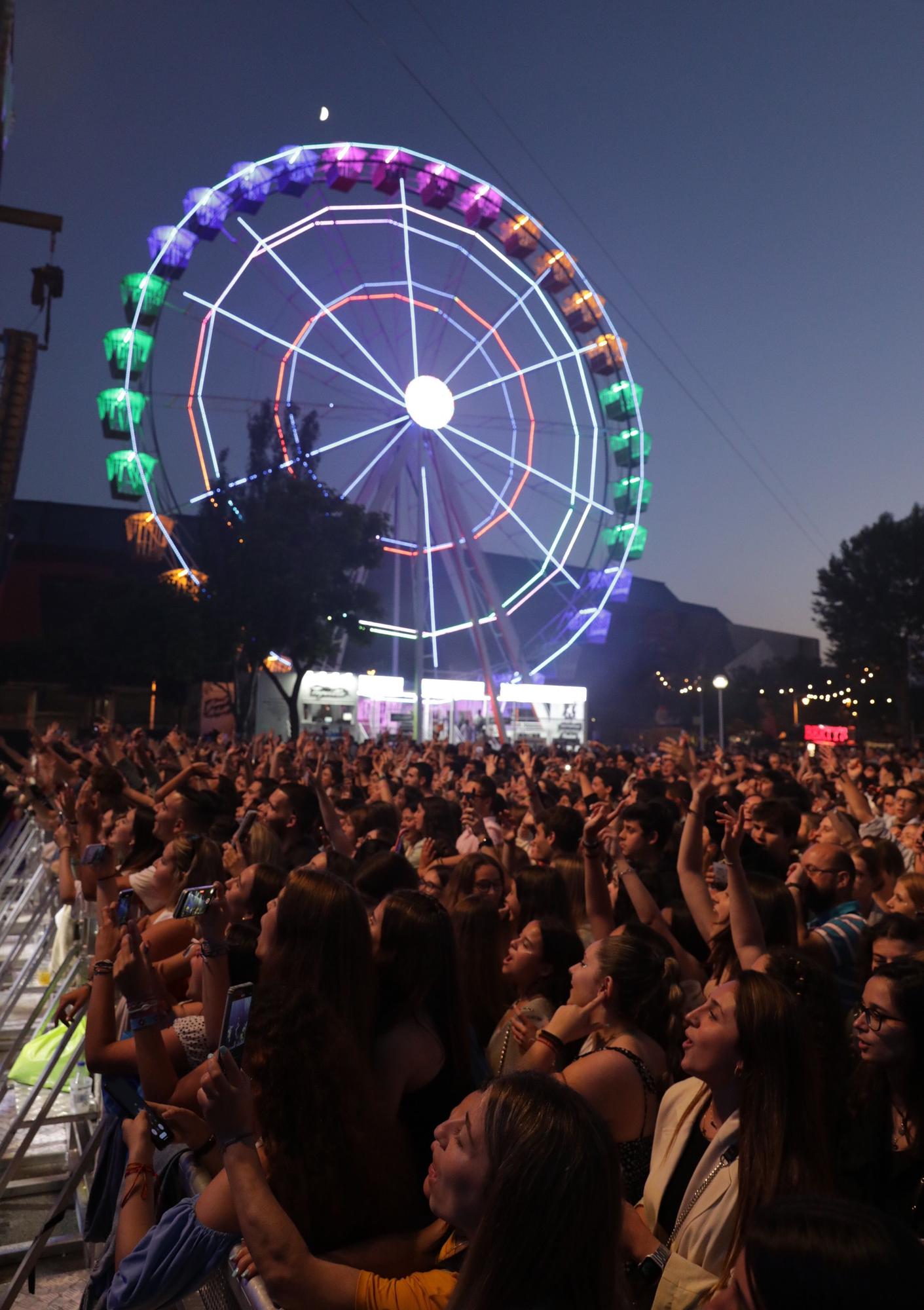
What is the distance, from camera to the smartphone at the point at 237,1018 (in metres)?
2.10

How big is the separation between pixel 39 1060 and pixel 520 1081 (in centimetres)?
452

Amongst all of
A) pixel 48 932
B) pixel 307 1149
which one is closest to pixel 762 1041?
pixel 307 1149

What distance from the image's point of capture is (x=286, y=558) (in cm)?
2853

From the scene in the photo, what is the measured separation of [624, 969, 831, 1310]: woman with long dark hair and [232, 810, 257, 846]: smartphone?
3.26 m

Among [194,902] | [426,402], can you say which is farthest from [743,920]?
[426,402]

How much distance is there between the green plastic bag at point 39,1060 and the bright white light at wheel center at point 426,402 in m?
22.1

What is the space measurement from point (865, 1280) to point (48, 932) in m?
5.91

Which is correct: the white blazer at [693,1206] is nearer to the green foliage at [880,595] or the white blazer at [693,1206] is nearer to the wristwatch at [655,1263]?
the wristwatch at [655,1263]

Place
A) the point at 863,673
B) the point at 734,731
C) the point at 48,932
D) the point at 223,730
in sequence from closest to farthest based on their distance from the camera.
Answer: the point at 48,932 → the point at 223,730 → the point at 863,673 → the point at 734,731

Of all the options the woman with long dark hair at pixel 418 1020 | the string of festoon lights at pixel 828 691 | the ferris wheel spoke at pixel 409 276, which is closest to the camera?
the woman with long dark hair at pixel 418 1020

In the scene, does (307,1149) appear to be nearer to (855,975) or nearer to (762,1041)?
(762,1041)

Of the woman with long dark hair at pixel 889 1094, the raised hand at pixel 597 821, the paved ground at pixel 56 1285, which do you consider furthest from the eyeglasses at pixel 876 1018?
the paved ground at pixel 56 1285

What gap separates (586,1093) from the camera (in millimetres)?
2568

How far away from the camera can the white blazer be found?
2.04 meters
